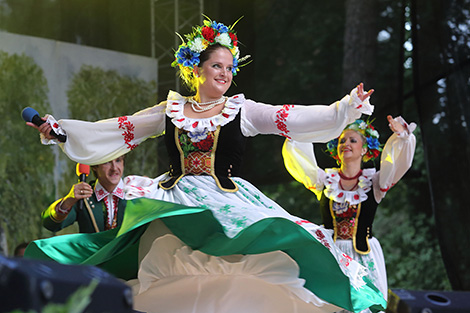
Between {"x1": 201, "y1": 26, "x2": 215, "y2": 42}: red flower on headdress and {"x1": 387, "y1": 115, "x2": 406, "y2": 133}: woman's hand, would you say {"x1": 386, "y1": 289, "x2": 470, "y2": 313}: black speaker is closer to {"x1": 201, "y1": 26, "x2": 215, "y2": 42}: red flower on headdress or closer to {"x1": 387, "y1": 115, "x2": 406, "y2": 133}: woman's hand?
{"x1": 201, "y1": 26, "x2": 215, "y2": 42}: red flower on headdress

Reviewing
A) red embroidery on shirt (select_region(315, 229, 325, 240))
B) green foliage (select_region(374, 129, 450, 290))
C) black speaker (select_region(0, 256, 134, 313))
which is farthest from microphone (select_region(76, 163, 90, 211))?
green foliage (select_region(374, 129, 450, 290))

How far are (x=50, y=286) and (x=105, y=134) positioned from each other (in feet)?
6.87

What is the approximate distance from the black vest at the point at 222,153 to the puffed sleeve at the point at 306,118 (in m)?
0.07

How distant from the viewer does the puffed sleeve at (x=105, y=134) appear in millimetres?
3236

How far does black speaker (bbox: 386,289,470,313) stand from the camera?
1.50m

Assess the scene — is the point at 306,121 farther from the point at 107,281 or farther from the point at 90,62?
the point at 90,62

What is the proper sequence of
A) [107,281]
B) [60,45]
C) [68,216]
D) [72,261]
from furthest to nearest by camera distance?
[60,45] → [68,216] → [72,261] → [107,281]

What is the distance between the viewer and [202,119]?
3.13m

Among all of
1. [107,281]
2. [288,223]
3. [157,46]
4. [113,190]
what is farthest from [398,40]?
[107,281]

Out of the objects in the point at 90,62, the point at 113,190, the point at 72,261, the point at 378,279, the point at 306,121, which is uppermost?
the point at 90,62

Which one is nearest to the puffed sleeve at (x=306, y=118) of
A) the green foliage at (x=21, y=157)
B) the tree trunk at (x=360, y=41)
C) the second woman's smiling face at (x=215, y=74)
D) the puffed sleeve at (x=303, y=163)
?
the second woman's smiling face at (x=215, y=74)

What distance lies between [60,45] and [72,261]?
3.97 m

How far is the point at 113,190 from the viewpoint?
3.67 m

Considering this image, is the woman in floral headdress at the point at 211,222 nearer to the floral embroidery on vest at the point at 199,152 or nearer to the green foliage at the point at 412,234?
the floral embroidery on vest at the point at 199,152
